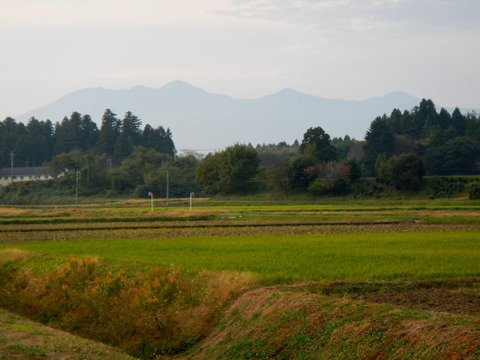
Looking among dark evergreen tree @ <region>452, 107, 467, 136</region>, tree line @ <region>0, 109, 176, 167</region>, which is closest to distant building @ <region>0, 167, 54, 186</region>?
tree line @ <region>0, 109, 176, 167</region>

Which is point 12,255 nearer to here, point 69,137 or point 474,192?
point 474,192

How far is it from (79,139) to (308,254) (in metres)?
104

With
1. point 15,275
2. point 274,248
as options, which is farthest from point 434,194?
point 15,275

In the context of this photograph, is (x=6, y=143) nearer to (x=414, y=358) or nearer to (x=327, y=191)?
(x=327, y=191)

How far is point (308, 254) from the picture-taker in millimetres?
18703

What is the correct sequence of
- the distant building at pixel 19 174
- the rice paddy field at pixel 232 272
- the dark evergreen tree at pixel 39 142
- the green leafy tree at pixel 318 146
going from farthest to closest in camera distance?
1. the dark evergreen tree at pixel 39 142
2. the distant building at pixel 19 174
3. the green leafy tree at pixel 318 146
4. the rice paddy field at pixel 232 272

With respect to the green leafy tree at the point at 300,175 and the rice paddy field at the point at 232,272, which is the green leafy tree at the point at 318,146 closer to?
the green leafy tree at the point at 300,175

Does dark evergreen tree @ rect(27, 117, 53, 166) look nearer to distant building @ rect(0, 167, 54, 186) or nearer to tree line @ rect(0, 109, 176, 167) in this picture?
tree line @ rect(0, 109, 176, 167)

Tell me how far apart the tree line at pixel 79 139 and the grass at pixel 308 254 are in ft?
286

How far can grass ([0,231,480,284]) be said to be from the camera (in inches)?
581

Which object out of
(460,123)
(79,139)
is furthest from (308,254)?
(79,139)

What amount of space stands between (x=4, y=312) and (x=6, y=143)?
10417 centimetres

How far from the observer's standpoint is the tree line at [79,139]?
111625mm

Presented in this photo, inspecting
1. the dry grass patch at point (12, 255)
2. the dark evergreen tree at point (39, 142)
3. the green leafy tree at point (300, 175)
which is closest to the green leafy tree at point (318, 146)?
the green leafy tree at point (300, 175)
